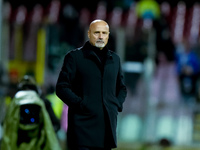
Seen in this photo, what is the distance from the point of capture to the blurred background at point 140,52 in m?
16.8

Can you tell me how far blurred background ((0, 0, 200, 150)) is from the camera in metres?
16.8

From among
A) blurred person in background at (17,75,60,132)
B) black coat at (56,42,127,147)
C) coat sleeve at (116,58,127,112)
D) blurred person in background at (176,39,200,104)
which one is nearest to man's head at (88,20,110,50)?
black coat at (56,42,127,147)

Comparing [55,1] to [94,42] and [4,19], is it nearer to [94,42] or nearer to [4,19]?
[4,19]

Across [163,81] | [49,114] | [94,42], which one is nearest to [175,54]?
[163,81]

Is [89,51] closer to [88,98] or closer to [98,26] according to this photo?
[98,26]

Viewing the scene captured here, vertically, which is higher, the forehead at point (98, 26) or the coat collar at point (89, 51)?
the forehead at point (98, 26)

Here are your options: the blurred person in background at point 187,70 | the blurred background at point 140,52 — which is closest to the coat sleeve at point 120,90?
the blurred background at point 140,52

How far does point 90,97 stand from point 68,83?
223mm

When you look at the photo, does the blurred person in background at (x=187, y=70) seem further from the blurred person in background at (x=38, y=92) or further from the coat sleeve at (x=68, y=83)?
the coat sleeve at (x=68, y=83)

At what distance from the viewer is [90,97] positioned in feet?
21.3

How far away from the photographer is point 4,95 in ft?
47.3

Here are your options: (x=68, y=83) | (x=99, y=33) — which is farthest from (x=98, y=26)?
(x=68, y=83)

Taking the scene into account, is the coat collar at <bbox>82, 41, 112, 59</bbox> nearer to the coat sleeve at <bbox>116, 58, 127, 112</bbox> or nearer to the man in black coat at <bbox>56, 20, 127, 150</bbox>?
the man in black coat at <bbox>56, 20, 127, 150</bbox>

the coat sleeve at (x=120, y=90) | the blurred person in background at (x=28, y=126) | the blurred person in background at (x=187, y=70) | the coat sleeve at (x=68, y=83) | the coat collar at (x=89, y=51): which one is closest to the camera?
the coat sleeve at (x=68, y=83)
